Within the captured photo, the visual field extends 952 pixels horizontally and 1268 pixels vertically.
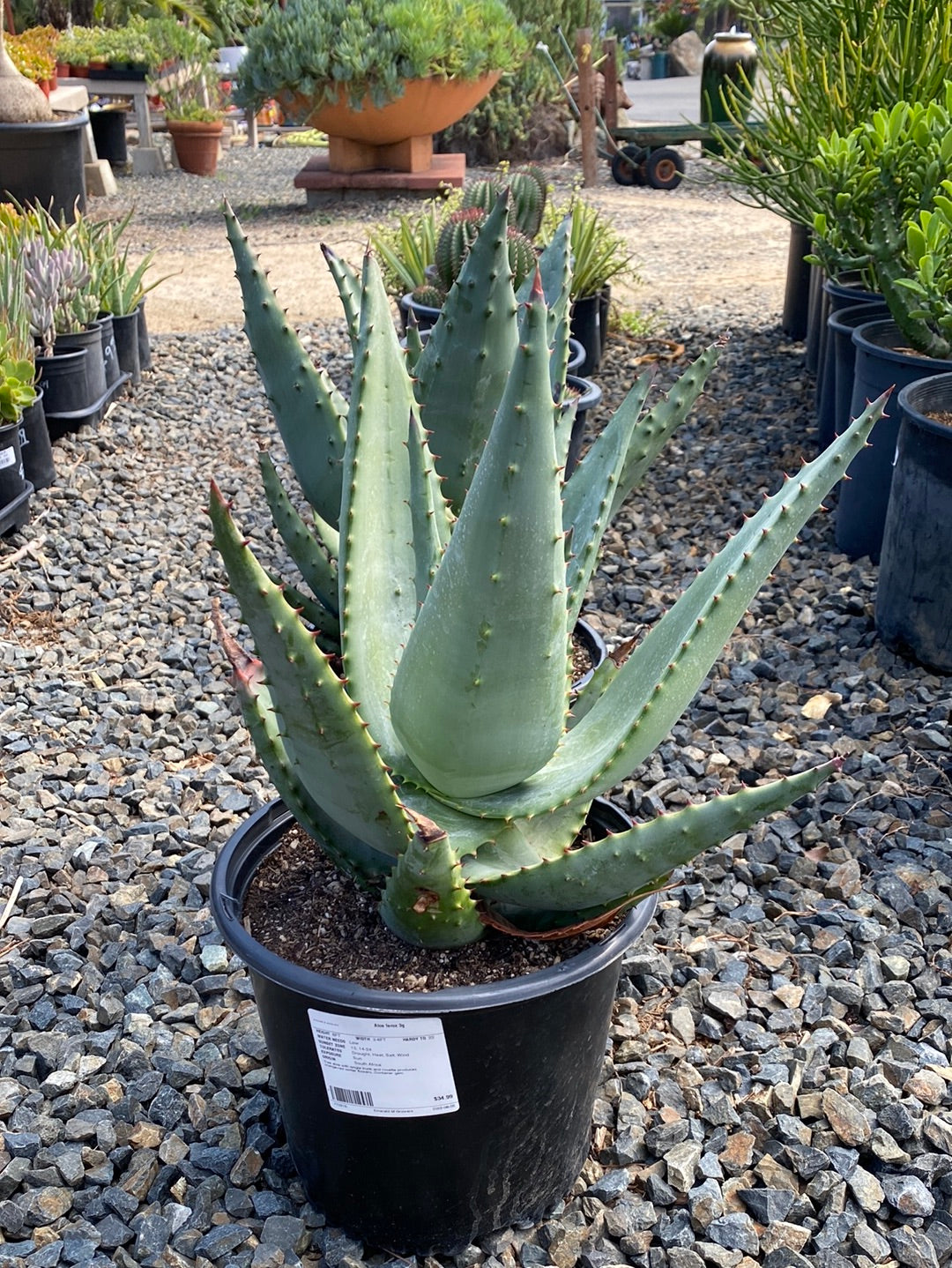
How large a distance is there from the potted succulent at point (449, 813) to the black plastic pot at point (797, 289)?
4.42m

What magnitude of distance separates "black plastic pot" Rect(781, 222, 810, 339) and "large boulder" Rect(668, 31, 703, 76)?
2268cm

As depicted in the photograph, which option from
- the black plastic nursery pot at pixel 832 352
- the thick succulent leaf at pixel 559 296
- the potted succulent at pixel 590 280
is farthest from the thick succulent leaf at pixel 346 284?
the potted succulent at pixel 590 280

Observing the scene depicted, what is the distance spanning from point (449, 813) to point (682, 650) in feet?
1.10

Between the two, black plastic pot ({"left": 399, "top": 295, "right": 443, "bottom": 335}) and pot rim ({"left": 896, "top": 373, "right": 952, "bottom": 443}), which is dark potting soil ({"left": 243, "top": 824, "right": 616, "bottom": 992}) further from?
black plastic pot ({"left": 399, "top": 295, "right": 443, "bottom": 335})

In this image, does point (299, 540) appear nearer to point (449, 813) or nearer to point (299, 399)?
point (299, 399)

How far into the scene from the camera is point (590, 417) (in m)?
4.61

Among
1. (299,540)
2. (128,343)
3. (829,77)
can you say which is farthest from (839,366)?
(128,343)

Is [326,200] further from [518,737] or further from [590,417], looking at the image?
[518,737]

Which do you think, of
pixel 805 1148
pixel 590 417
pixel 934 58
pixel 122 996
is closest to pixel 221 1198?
pixel 122 996

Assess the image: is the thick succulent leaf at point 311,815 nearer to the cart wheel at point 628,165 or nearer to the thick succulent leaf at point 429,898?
the thick succulent leaf at point 429,898

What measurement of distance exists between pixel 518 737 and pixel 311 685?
0.24 meters

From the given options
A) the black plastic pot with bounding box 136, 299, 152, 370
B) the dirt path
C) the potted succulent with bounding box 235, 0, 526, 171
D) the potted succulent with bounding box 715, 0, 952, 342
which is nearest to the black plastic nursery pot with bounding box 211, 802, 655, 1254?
the potted succulent with bounding box 715, 0, 952, 342

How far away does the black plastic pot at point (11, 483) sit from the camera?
11.4 feet

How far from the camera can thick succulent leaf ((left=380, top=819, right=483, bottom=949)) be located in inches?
46.6
